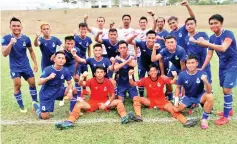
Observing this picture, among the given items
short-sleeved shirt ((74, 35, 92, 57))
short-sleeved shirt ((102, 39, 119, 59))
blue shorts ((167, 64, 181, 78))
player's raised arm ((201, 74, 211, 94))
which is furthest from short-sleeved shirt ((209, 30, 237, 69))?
short-sleeved shirt ((74, 35, 92, 57))

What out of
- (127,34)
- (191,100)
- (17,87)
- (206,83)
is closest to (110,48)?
(127,34)

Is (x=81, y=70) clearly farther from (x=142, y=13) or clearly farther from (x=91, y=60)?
(x=142, y=13)

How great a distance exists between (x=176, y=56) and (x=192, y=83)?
90cm

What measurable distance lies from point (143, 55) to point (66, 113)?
7.42ft

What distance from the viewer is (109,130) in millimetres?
5273

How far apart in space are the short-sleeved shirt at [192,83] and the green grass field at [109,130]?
52 cm

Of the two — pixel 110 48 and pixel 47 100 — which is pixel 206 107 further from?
pixel 47 100

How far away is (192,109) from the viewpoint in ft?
20.2

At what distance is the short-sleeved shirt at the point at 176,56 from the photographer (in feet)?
20.7

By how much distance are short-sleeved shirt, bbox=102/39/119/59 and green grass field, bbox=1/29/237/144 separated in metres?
1.65

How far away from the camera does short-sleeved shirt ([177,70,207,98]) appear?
18.7 ft

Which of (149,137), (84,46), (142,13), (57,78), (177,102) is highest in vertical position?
(142,13)

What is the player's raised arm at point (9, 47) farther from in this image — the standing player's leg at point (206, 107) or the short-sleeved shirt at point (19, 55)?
the standing player's leg at point (206, 107)

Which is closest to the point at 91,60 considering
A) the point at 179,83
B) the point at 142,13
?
the point at 179,83
